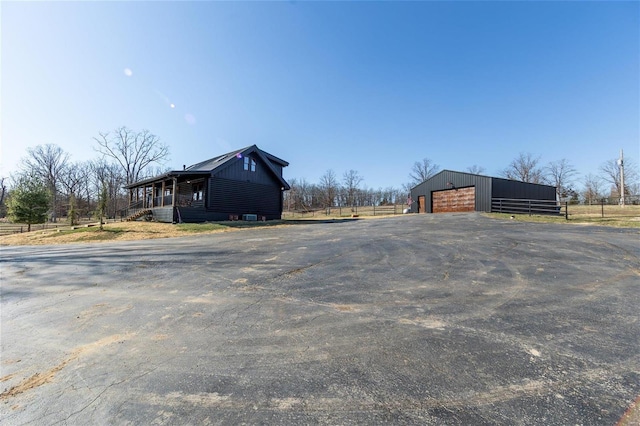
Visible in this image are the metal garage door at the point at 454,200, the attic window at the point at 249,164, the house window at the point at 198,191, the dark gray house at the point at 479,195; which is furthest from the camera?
the metal garage door at the point at 454,200

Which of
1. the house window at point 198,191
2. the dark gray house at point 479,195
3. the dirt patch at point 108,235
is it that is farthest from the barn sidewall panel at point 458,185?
the house window at point 198,191

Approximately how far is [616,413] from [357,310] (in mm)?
2279

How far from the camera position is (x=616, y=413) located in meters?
1.76

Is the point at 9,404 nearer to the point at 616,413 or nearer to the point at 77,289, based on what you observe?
the point at 77,289

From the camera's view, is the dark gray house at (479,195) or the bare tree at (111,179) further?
the bare tree at (111,179)

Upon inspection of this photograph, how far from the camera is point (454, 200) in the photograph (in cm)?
2359

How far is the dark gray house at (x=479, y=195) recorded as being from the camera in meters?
20.9

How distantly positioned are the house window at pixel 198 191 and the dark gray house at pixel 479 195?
20.4m

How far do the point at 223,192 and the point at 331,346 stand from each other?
63.2 feet

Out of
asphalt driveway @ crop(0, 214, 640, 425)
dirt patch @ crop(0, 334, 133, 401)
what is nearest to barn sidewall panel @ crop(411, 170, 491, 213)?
asphalt driveway @ crop(0, 214, 640, 425)

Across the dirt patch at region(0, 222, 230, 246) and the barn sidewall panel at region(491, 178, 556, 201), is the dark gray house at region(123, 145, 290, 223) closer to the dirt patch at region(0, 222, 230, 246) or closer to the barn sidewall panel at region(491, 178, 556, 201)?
the dirt patch at region(0, 222, 230, 246)

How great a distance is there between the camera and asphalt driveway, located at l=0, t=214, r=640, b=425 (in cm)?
188

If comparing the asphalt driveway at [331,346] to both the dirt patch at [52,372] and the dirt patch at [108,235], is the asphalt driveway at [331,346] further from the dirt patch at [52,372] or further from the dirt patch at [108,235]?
the dirt patch at [108,235]

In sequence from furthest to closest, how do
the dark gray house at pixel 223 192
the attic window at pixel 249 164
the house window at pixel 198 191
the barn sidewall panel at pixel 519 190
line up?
the attic window at pixel 249 164 < the house window at pixel 198 191 < the barn sidewall panel at pixel 519 190 < the dark gray house at pixel 223 192
